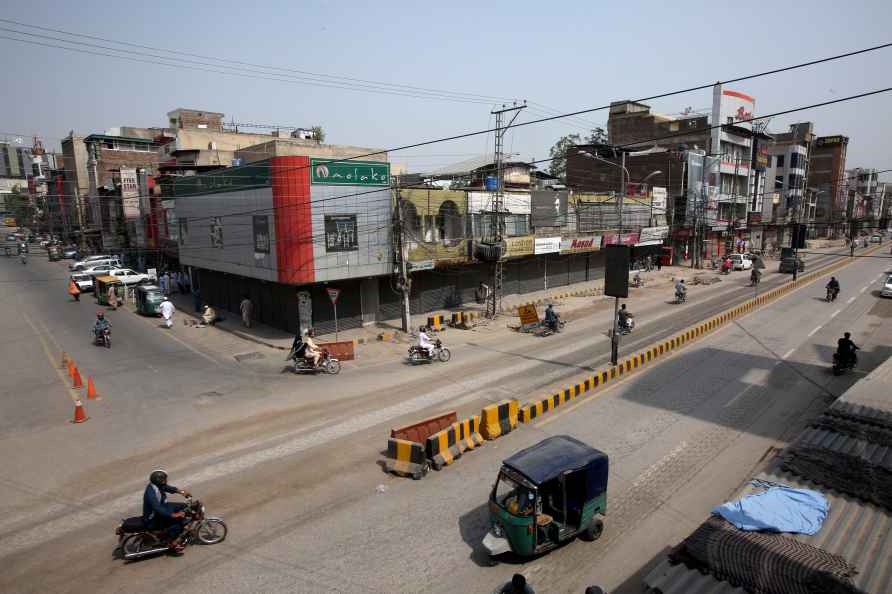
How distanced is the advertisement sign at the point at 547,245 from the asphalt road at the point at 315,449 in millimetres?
11012

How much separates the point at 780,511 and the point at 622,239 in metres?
37.7

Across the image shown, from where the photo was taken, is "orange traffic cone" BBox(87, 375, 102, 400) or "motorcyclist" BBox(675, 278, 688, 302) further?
"motorcyclist" BBox(675, 278, 688, 302)

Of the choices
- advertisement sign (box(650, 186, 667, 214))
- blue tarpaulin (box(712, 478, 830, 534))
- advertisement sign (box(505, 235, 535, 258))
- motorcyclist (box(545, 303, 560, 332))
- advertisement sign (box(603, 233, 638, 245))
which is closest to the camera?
blue tarpaulin (box(712, 478, 830, 534))

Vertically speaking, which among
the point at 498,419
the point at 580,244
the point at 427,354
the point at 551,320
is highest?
the point at 580,244

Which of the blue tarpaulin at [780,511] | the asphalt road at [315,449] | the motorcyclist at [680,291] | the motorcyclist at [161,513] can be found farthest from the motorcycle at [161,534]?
the motorcyclist at [680,291]

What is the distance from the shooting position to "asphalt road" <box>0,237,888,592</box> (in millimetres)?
8203

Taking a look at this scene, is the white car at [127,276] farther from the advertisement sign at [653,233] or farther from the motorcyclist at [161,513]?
the advertisement sign at [653,233]

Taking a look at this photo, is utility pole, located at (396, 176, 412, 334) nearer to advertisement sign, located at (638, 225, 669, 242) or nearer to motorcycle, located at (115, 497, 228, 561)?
motorcycle, located at (115, 497, 228, 561)

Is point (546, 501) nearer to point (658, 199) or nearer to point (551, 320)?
point (551, 320)

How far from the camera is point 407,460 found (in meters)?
11.2

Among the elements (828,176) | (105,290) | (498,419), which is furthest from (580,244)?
A: (828,176)

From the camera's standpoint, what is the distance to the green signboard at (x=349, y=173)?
2219cm

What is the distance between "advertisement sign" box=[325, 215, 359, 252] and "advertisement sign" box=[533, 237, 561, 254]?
14.2m

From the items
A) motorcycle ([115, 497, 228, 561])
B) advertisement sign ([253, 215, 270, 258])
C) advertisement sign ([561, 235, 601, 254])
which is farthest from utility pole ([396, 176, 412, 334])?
motorcycle ([115, 497, 228, 561])
